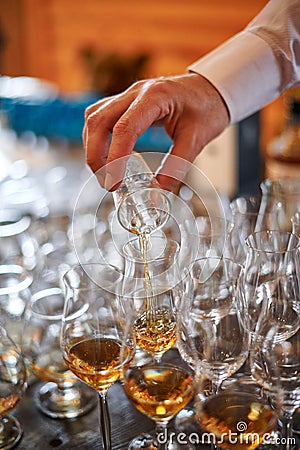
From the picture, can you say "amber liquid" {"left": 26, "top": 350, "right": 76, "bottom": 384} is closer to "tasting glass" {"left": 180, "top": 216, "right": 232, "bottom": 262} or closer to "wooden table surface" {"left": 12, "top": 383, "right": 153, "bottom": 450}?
"wooden table surface" {"left": 12, "top": 383, "right": 153, "bottom": 450}

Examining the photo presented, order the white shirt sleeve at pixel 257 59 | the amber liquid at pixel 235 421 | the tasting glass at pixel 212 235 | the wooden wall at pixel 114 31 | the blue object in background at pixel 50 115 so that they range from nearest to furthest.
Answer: the amber liquid at pixel 235 421, the tasting glass at pixel 212 235, the white shirt sleeve at pixel 257 59, the blue object in background at pixel 50 115, the wooden wall at pixel 114 31

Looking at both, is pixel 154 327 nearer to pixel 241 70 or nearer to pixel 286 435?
pixel 286 435

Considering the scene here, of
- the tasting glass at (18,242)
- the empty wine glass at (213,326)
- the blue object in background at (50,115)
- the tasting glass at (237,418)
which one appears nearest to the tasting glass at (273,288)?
the empty wine glass at (213,326)

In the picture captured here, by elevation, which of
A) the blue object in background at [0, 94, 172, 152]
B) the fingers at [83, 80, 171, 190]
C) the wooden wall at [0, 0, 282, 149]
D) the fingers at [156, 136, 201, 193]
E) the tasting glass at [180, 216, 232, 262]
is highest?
the fingers at [83, 80, 171, 190]

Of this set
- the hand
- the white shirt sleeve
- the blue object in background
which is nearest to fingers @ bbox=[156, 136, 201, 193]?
the hand

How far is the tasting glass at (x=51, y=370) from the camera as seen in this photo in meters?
1.13

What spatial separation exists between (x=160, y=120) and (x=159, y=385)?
52cm

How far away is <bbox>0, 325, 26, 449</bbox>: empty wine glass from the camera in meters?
1.02

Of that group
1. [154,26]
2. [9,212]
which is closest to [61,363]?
[9,212]

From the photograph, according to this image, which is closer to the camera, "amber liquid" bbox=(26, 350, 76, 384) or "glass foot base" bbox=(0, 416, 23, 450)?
"glass foot base" bbox=(0, 416, 23, 450)

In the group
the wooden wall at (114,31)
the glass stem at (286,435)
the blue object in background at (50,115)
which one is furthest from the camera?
the wooden wall at (114,31)

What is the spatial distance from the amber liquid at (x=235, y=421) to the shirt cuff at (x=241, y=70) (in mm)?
635

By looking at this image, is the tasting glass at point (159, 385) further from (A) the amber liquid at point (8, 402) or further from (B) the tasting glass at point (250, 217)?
(B) the tasting glass at point (250, 217)

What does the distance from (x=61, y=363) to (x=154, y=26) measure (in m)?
4.10
